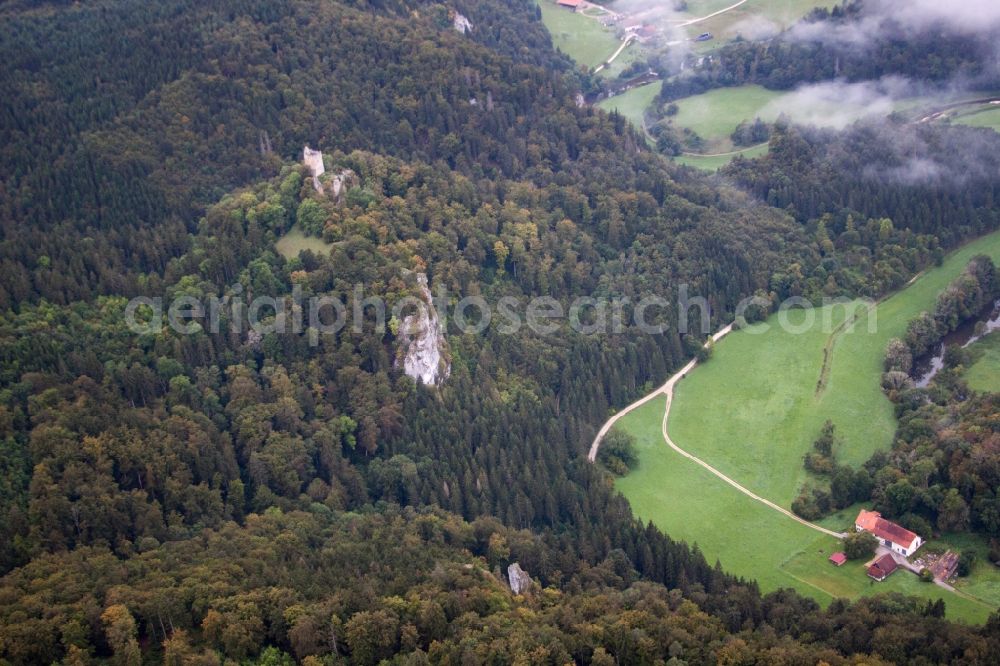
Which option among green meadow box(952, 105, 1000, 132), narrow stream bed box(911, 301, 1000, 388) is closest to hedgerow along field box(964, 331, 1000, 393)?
narrow stream bed box(911, 301, 1000, 388)

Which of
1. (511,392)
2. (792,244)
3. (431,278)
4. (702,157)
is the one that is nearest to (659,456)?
(511,392)

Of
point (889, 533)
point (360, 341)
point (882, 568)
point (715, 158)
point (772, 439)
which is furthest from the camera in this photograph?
point (715, 158)

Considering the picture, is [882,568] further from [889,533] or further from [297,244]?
[297,244]

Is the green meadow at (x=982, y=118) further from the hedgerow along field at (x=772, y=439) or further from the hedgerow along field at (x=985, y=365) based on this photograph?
the hedgerow along field at (x=985, y=365)

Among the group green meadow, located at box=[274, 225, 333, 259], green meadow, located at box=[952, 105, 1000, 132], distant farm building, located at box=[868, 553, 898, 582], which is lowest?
distant farm building, located at box=[868, 553, 898, 582]

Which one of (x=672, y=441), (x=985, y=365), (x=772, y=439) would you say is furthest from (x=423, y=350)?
(x=985, y=365)

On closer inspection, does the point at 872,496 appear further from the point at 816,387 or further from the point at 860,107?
the point at 860,107

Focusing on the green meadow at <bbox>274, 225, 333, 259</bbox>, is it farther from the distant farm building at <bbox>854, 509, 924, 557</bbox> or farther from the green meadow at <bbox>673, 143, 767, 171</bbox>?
the green meadow at <bbox>673, 143, 767, 171</bbox>
